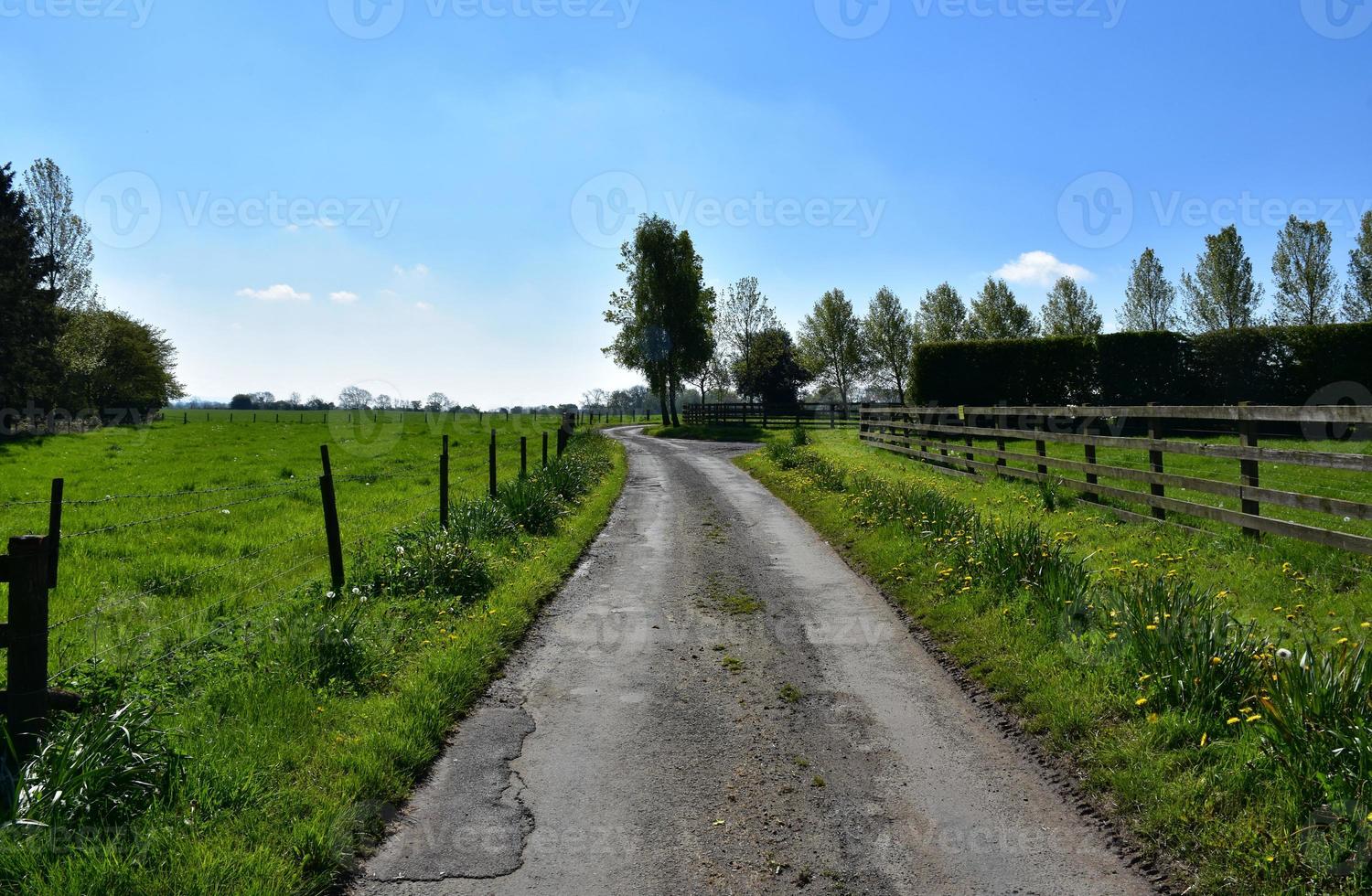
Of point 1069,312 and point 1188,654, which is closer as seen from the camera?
point 1188,654

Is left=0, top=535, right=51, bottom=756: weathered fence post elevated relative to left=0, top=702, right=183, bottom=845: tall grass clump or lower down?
elevated

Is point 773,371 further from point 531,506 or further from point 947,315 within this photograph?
point 531,506

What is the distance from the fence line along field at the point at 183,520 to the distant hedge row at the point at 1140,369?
1601 cm

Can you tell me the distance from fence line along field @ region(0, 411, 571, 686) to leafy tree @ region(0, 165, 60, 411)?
7457mm

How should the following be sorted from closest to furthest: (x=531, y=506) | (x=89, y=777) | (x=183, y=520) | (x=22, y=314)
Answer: (x=89, y=777), (x=531, y=506), (x=183, y=520), (x=22, y=314)

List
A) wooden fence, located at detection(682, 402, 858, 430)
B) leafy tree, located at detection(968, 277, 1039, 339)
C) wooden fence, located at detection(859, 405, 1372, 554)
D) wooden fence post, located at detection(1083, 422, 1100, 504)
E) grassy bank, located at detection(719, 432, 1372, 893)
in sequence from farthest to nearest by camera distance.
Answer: leafy tree, located at detection(968, 277, 1039, 339) < wooden fence, located at detection(682, 402, 858, 430) < wooden fence post, located at detection(1083, 422, 1100, 504) < wooden fence, located at detection(859, 405, 1372, 554) < grassy bank, located at detection(719, 432, 1372, 893)

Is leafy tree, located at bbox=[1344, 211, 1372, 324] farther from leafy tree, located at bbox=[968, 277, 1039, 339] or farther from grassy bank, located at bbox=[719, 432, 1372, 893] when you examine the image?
grassy bank, located at bbox=[719, 432, 1372, 893]

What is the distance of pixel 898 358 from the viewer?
65875 millimetres

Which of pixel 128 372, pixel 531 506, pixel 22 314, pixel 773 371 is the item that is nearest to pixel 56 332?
pixel 22 314

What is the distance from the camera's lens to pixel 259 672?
526cm

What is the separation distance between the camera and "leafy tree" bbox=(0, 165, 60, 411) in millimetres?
34031

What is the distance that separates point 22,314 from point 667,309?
1324 inches

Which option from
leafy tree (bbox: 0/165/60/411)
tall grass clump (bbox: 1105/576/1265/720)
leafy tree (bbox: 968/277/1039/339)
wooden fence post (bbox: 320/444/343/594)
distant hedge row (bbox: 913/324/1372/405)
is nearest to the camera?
tall grass clump (bbox: 1105/576/1265/720)

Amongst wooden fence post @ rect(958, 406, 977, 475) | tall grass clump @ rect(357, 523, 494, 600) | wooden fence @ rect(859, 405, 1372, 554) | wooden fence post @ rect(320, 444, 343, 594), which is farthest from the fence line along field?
wooden fence post @ rect(958, 406, 977, 475)
